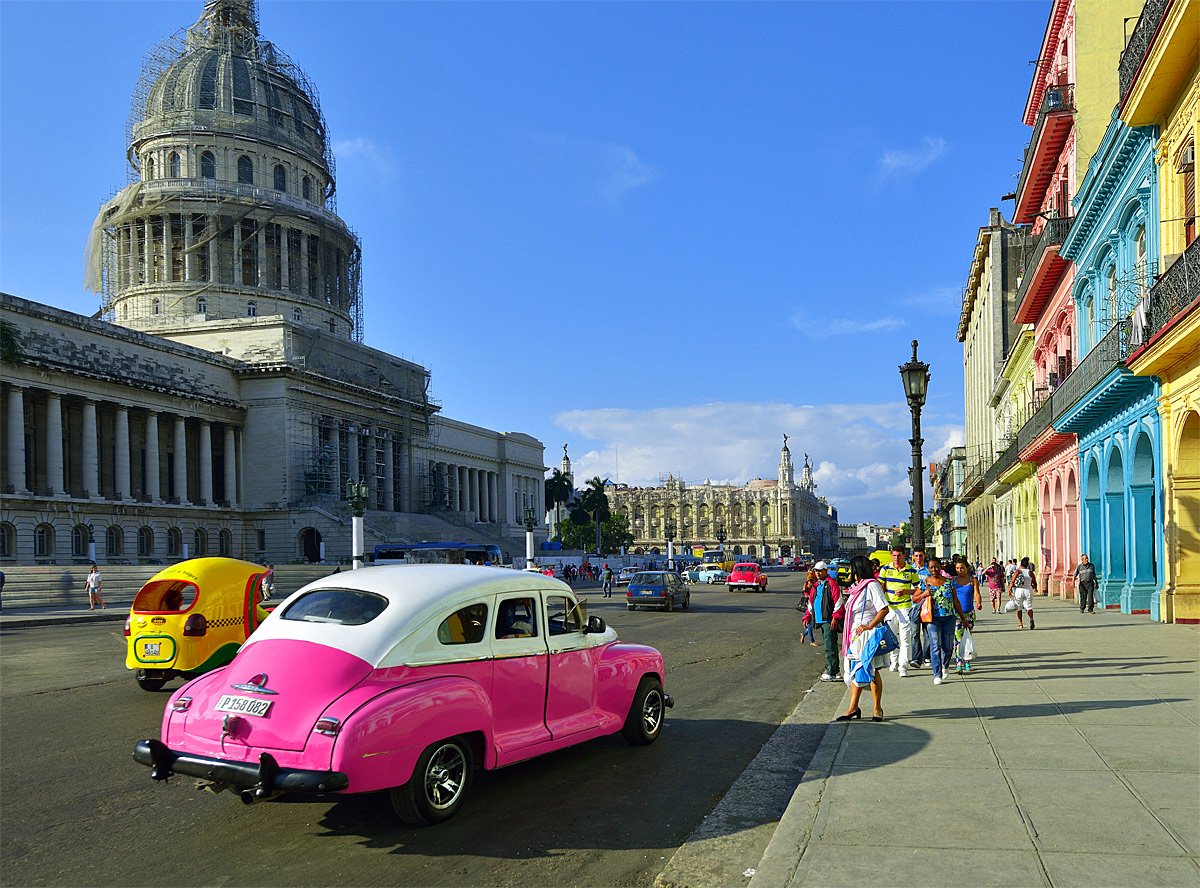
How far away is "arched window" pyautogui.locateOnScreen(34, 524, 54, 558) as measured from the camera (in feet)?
165

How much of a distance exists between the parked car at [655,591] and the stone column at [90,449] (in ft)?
113

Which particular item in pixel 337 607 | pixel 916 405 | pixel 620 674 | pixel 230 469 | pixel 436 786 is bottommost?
pixel 436 786

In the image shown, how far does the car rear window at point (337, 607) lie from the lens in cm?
729

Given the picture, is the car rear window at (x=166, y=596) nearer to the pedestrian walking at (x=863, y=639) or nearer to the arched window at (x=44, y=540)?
the pedestrian walking at (x=863, y=639)

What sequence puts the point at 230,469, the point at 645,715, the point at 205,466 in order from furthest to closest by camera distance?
the point at 230,469, the point at 205,466, the point at 645,715

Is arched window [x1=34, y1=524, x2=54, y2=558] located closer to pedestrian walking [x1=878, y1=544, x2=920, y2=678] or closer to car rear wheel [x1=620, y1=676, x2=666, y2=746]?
pedestrian walking [x1=878, y1=544, x2=920, y2=678]

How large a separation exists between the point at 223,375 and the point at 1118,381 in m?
56.9

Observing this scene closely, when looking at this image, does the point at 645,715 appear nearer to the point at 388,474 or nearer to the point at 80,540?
the point at 80,540

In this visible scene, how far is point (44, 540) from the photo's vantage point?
51.0 metres

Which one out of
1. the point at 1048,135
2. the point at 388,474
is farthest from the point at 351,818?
the point at 388,474

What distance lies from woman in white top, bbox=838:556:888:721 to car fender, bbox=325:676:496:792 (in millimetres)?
4372

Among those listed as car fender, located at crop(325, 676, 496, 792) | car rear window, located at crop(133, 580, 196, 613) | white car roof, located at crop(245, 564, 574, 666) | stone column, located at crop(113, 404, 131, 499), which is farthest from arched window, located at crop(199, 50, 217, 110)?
car fender, located at crop(325, 676, 496, 792)

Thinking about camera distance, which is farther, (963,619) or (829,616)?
(829,616)

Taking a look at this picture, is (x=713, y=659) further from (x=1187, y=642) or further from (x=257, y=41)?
(x=257, y=41)
